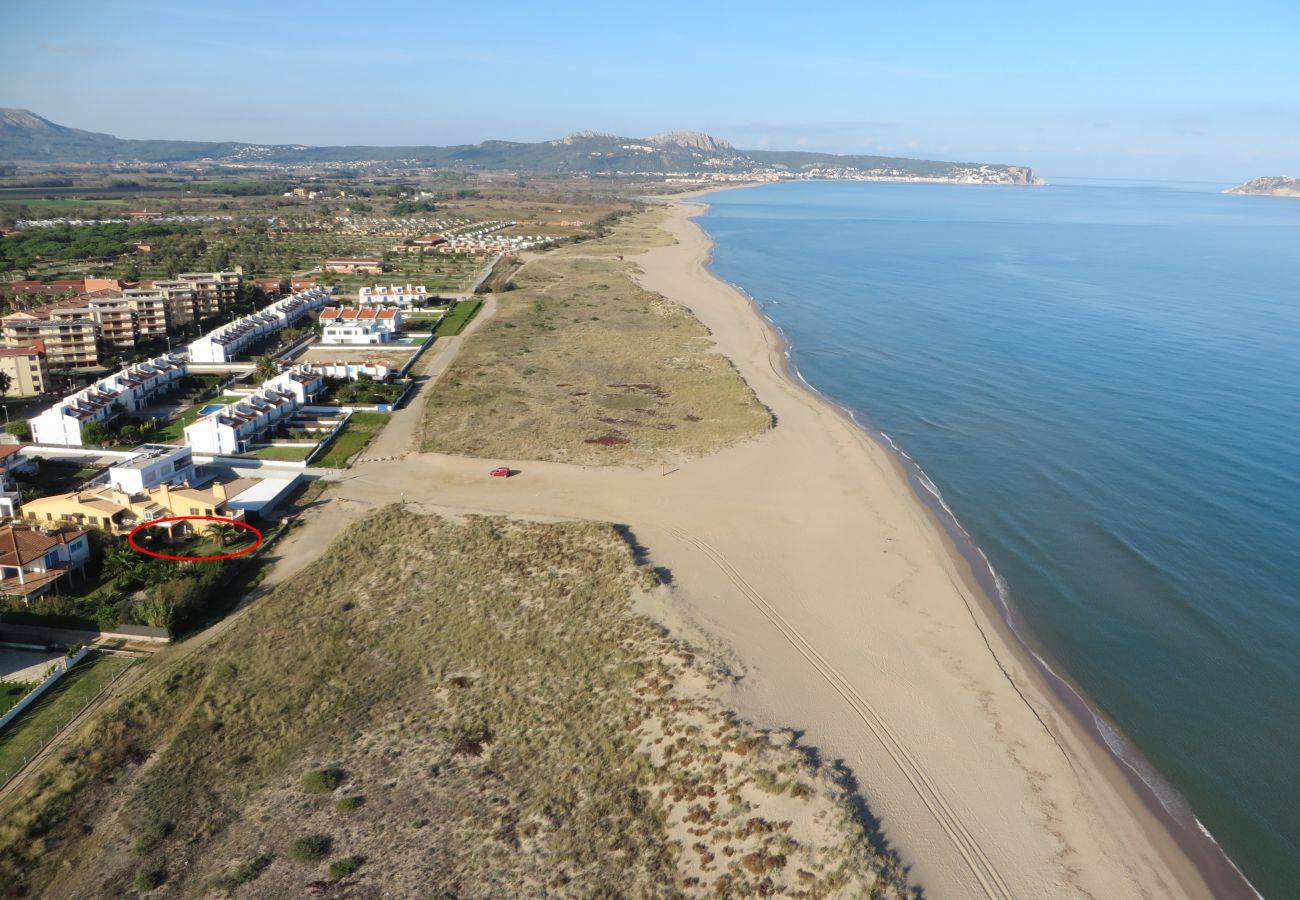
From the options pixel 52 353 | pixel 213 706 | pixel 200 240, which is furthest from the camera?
pixel 200 240

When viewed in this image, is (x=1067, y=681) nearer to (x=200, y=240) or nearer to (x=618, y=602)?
(x=618, y=602)

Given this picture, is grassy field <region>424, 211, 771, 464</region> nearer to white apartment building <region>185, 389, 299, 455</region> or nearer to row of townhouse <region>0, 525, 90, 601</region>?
white apartment building <region>185, 389, 299, 455</region>

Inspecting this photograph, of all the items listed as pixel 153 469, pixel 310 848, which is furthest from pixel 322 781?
pixel 153 469

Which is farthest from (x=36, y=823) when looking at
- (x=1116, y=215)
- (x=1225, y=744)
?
(x=1116, y=215)

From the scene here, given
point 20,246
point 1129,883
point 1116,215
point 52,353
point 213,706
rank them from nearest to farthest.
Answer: point 1129,883
point 213,706
point 52,353
point 20,246
point 1116,215

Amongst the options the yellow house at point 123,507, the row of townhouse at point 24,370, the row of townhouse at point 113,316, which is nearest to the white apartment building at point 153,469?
the yellow house at point 123,507

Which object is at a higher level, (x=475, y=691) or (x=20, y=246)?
(x=20, y=246)

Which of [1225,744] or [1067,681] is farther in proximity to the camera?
[1067,681]
